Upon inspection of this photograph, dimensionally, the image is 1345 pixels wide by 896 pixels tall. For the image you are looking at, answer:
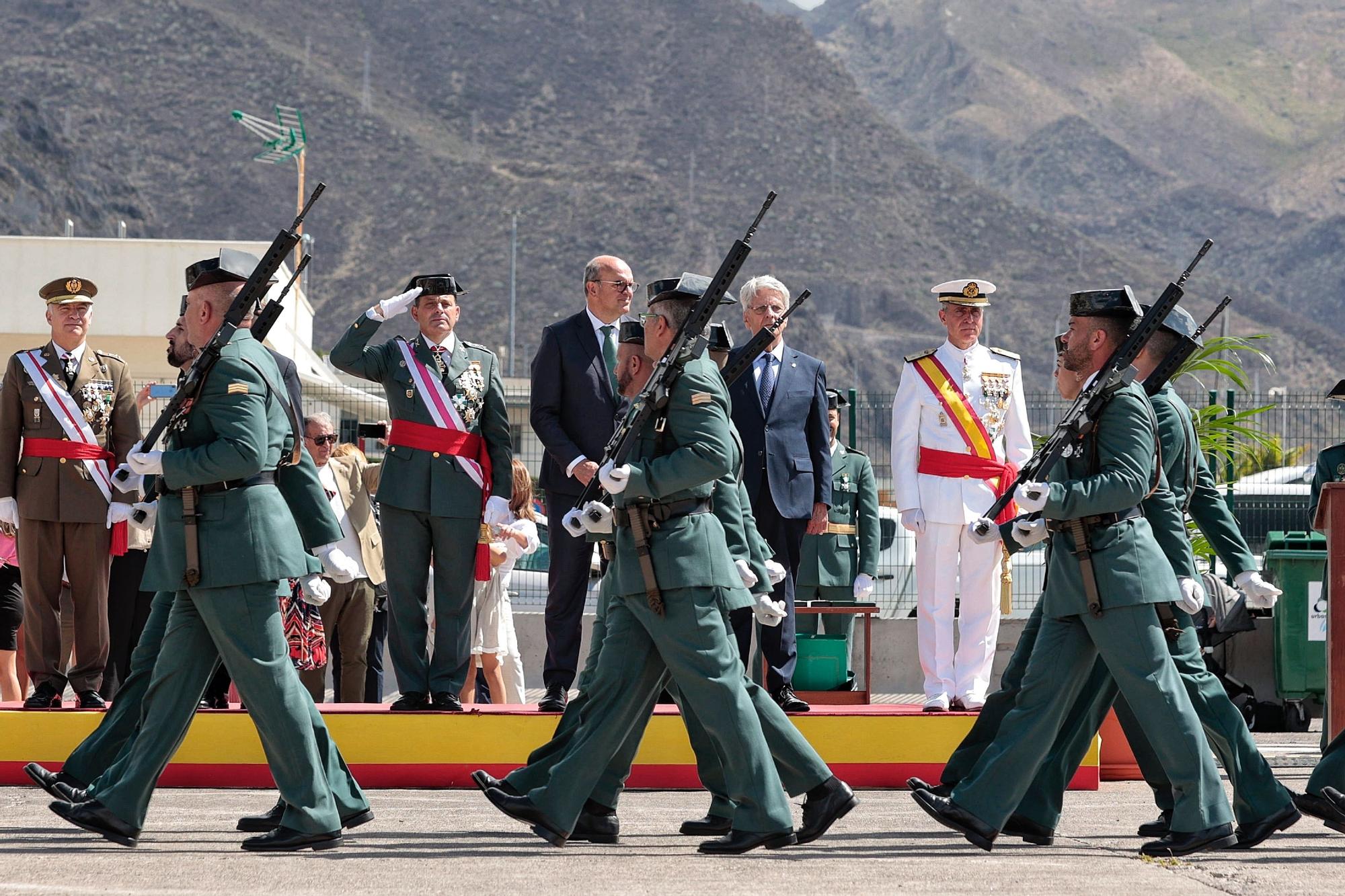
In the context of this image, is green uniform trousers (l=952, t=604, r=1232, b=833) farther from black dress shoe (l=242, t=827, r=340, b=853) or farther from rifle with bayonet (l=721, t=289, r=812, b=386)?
rifle with bayonet (l=721, t=289, r=812, b=386)

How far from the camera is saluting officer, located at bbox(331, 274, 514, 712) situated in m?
8.81

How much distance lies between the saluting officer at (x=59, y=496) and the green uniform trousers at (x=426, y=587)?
1251mm

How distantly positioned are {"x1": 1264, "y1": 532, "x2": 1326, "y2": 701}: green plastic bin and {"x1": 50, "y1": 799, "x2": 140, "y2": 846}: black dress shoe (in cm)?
752

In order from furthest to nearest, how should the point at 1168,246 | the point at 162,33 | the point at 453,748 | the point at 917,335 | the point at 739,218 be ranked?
the point at 1168,246 → the point at 162,33 → the point at 739,218 → the point at 917,335 → the point at 453,748

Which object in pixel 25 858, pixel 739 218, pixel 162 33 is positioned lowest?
pixel 25 858

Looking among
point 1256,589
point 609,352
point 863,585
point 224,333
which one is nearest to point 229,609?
point 224,333

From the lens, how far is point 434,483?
28.9ft

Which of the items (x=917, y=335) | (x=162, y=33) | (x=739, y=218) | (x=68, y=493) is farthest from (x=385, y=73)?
(x=68, y=493)

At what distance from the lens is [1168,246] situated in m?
179

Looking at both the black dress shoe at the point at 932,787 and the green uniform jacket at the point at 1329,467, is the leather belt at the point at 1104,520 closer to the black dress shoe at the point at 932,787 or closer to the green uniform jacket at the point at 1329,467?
the black dress shoe at the point at 932,787

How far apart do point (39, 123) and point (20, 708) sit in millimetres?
89759

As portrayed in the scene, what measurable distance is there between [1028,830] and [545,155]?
464 ft

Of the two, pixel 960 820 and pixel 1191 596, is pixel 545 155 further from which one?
pixel 960 820

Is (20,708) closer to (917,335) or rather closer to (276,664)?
(276,664)
